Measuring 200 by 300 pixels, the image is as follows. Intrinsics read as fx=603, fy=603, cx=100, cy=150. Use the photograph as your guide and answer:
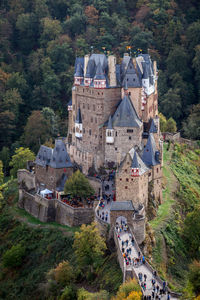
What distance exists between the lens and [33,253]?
73.7 metres

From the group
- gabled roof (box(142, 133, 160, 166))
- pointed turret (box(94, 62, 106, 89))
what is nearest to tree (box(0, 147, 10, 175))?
pointed turret (box(94, 62, 106, 89))

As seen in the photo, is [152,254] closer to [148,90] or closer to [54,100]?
[148,90]

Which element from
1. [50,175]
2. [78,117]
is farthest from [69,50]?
[50,175]

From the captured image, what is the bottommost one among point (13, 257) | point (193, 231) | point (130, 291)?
point (13, 257)

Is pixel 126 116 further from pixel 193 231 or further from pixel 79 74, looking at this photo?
pixel 193 231

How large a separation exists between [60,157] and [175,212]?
1646 centimetres

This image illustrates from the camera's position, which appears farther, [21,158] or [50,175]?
[21,158]

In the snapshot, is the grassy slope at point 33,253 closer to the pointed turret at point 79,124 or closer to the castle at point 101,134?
the castle at point 101,134

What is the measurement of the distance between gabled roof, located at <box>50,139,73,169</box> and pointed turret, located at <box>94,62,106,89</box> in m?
8.92

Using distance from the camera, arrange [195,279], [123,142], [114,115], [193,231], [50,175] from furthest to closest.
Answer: [50,175] < [114,115] < [123,142] < [193,231] < [195,279]

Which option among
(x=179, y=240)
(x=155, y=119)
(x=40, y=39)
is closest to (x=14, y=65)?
(x=40, y=39)

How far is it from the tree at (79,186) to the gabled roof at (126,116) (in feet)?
26.4

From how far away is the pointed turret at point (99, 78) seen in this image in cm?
7675

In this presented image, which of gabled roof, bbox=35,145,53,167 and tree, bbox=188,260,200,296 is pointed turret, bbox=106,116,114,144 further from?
tree, bbox=188,260,200,296
